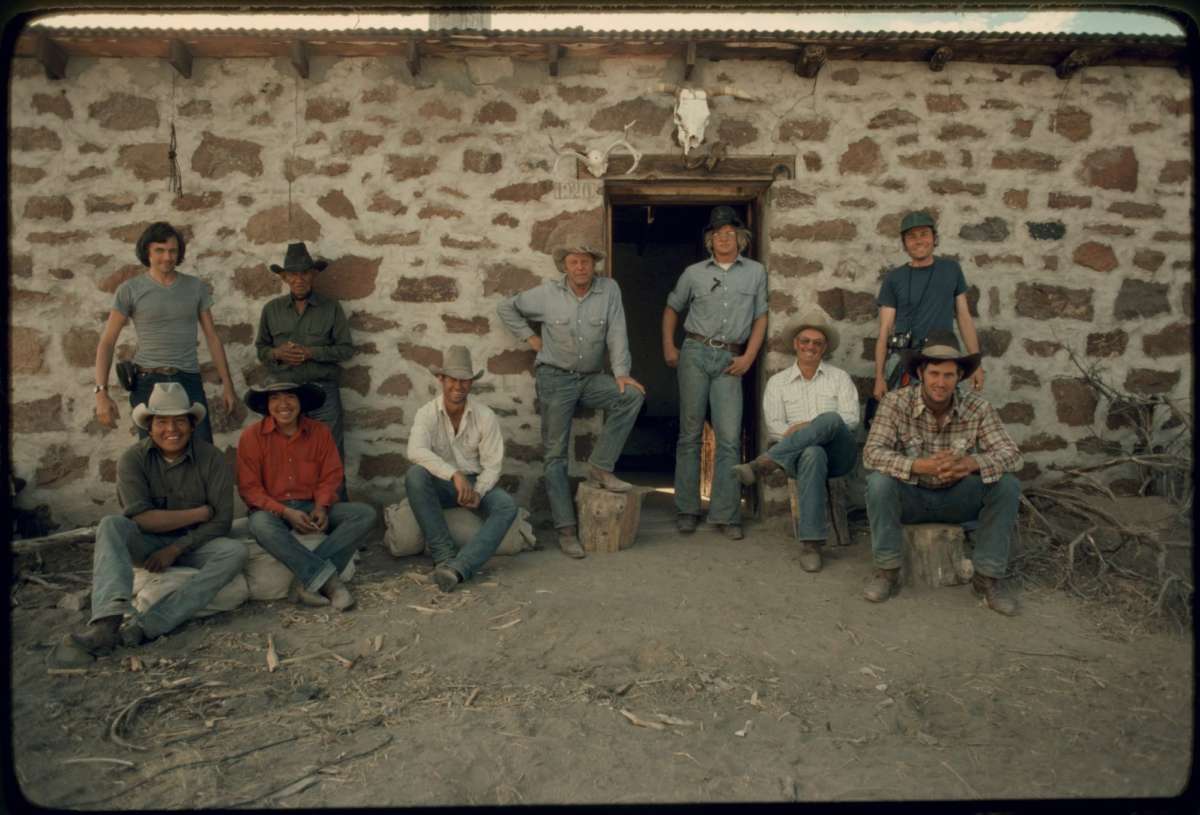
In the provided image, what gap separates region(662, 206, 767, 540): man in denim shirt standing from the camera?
550 centimetres

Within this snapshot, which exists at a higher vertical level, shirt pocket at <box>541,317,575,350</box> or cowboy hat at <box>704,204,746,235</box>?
cowboy hat at <box>704,204,746,235</box>

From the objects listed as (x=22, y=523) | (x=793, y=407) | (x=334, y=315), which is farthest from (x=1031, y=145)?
(x=22, y=523)

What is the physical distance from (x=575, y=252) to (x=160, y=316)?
7.86ft

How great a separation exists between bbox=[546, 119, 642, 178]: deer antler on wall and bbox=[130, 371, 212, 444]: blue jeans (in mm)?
2522

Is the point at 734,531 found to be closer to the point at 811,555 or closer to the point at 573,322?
the point at 811,555

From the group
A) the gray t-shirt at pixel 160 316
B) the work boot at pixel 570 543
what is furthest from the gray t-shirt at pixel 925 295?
the gray t-shirt at pixel 160 316

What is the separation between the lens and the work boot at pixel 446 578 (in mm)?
4477

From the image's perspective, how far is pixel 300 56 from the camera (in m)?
5.51

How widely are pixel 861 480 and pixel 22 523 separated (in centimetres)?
523

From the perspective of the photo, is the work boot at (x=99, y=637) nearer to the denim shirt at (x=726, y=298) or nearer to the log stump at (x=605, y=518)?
the log stump at (x=605, y=518)

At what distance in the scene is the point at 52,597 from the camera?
4.54m

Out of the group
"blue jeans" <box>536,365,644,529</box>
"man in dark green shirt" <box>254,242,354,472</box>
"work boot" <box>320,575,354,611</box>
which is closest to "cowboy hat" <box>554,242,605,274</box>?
"blue jeans" <box>536,365,644,529</box>

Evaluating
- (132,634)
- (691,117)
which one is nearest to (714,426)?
(691,117)

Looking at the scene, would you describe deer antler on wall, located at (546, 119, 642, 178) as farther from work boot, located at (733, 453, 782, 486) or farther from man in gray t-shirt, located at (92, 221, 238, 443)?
man in gray t-shirt, located at (92, 221, 238, 443)
